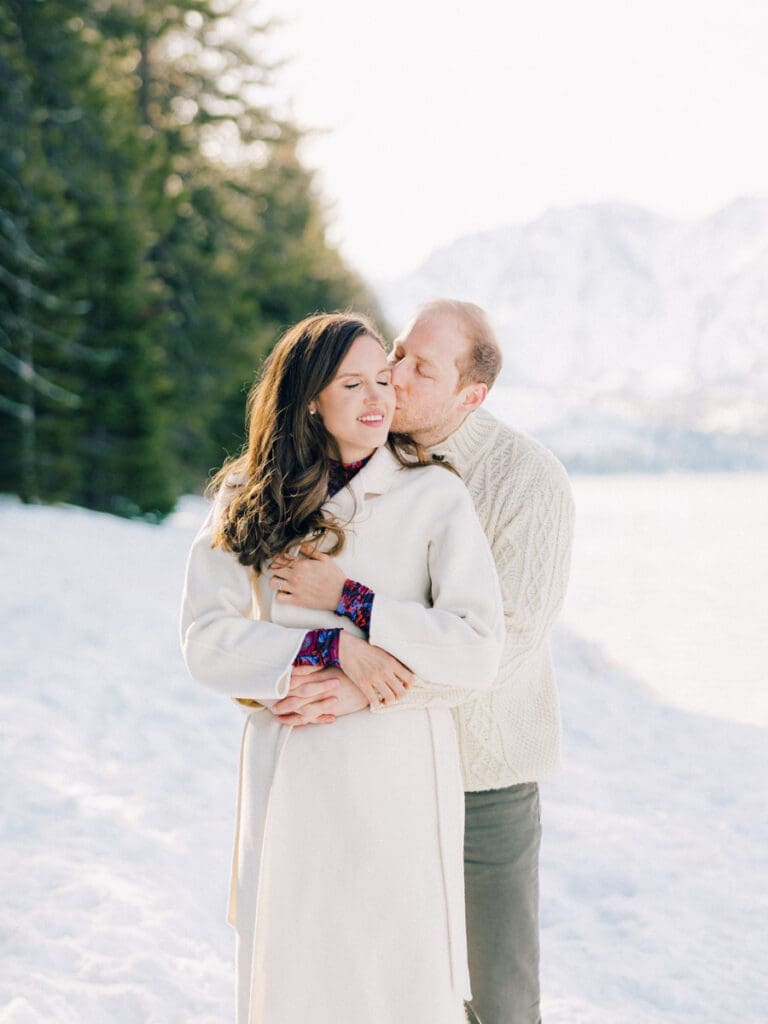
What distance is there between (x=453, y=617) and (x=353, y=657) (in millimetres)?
214

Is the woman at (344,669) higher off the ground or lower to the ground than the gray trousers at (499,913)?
higher

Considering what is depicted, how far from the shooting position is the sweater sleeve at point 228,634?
2.13 meters

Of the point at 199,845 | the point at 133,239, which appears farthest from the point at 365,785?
the point at 133,239

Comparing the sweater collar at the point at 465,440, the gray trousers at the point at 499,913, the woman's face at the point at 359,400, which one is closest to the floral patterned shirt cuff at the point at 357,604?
the woman's face at the point at 359,400

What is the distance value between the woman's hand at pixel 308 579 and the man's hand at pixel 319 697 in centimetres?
14

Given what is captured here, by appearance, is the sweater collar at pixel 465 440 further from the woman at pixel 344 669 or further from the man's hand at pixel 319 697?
the man's hand at pixel 319 697

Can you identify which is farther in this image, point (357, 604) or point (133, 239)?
point (133, 239)

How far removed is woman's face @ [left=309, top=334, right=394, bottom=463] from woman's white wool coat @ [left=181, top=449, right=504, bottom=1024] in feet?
0.28

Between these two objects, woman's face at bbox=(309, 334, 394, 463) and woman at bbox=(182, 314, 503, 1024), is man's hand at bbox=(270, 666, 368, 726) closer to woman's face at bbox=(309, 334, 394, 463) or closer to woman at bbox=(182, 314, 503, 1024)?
woman at bbox=(182, 314, 503, 1024)

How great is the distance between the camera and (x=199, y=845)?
4805 mm

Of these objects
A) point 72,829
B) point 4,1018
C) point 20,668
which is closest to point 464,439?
point 4,1018

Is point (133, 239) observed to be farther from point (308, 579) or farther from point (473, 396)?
point (308, 579)

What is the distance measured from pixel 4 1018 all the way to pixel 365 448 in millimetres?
2163

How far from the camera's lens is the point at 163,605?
33.3 ft
